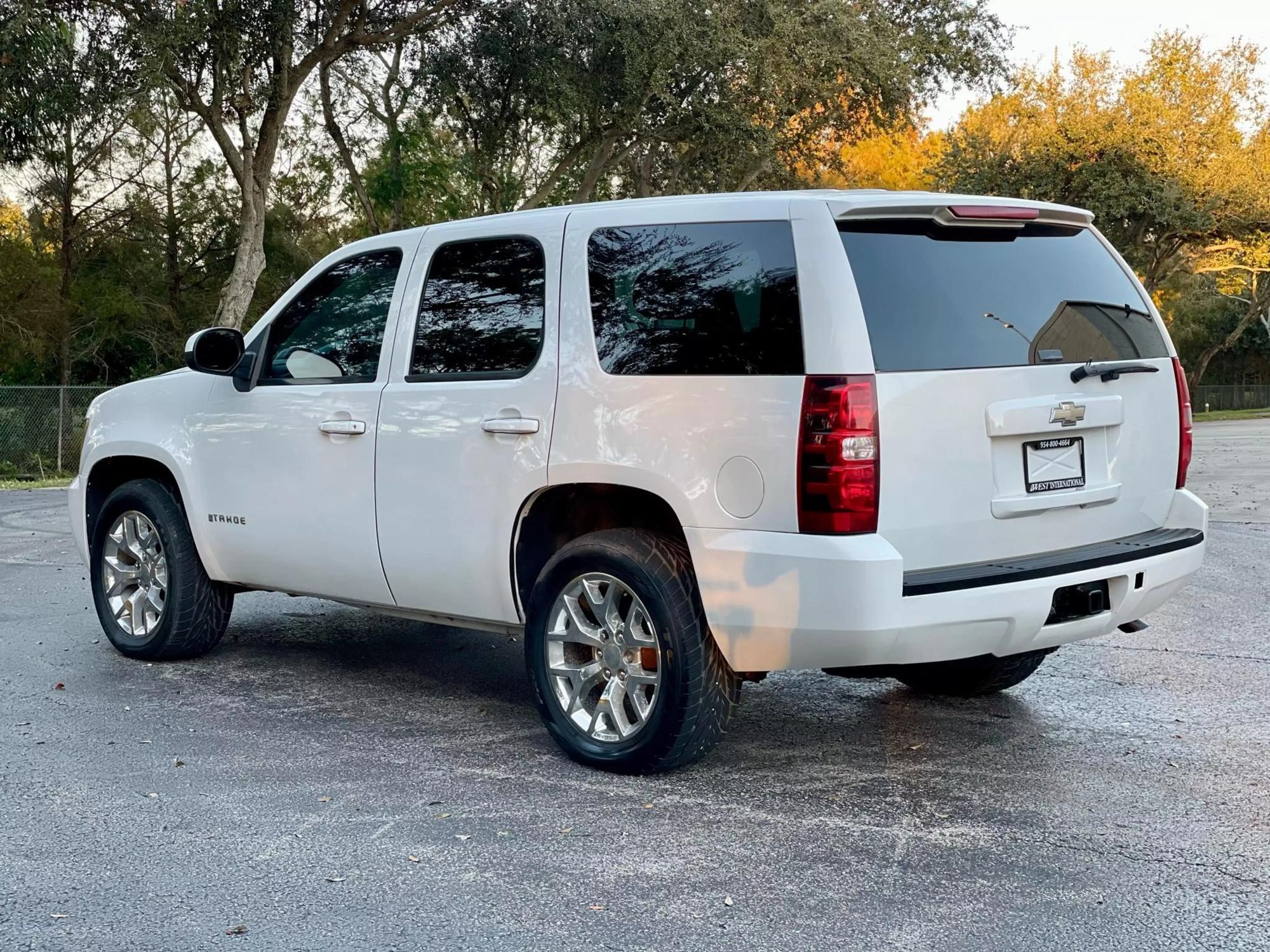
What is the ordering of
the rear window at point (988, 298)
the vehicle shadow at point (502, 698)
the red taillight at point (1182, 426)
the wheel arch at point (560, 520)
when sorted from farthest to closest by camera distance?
the vehicle shadow at point (502, 698) → the red taillight at point (1182, 426) → the wheel arch at point (560, 520) → the rear window at point (988, 298)

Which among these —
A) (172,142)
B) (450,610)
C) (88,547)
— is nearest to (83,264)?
(172,142)

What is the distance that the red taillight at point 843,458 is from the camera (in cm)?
439

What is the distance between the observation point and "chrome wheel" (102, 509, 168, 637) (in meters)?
6.96

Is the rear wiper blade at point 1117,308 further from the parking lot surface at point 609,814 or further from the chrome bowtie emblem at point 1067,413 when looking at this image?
the parking lot surface at point 609,814

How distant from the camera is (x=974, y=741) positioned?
5.52 m

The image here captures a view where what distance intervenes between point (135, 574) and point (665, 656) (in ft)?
11.3

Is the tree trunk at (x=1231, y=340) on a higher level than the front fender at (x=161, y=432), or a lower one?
higher

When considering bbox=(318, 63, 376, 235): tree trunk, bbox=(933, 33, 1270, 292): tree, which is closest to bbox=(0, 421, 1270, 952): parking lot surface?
bbox=(318, 63, 376, 235): tree trunk

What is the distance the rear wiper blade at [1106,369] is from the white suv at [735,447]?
0.05 feet

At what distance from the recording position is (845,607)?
4.39 meters

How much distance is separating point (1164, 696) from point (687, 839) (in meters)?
2.89

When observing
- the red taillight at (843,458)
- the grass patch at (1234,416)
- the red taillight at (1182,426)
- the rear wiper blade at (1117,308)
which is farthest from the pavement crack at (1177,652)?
the grass patch at (1234,416)

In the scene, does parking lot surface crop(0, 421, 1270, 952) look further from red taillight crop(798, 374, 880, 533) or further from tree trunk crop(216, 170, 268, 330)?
tree trunk crop(216, 170, 268, 330)

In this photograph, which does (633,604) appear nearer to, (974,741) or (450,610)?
(450,610)
